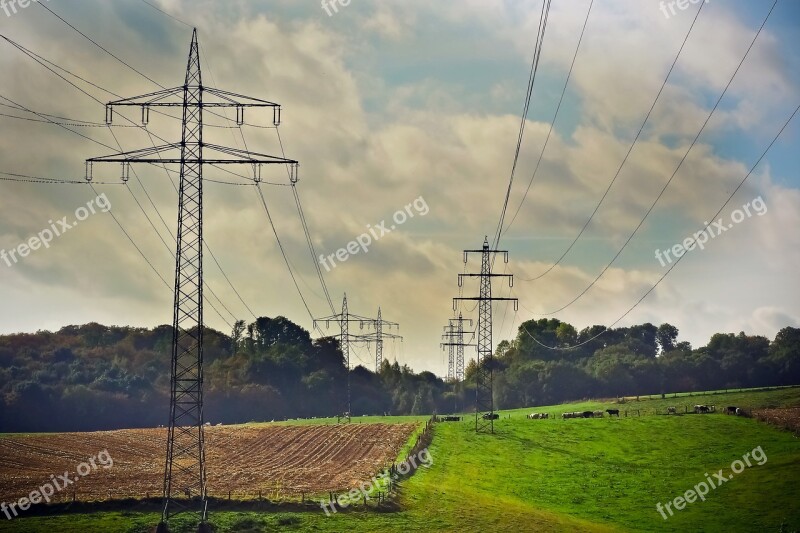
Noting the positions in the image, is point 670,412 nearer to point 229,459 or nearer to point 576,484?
point 576,484

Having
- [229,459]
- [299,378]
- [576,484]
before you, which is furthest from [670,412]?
[299,378]

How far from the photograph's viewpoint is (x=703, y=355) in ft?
599

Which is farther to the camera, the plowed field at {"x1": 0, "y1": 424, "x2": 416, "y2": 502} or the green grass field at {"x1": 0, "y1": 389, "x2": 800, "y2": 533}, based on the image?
the plowed field at {"x1": 0, "y1": 424, "x2": 416, "y2": 502}

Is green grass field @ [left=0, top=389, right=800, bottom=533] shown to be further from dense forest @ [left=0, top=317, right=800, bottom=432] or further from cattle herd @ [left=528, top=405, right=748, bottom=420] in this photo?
dense forest @ [left=0, top=317, right=800, bottom=432]

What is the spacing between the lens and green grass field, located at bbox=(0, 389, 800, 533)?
219ft

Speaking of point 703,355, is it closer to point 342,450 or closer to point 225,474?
point 342,450

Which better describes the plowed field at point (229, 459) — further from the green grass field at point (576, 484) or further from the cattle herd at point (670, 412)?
the cattle herd at point (670, 412)

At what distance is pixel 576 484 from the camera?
284 feet

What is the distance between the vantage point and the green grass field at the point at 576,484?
6688cm

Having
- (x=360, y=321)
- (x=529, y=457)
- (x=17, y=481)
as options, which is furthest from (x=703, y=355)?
(x=17, y=481)

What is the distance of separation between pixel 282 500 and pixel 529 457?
116ft

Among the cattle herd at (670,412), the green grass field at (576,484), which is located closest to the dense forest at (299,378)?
the cattle herd at (670,412)

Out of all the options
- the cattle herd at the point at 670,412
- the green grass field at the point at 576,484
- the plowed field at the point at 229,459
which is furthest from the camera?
the cattle herd at the point at 670,412

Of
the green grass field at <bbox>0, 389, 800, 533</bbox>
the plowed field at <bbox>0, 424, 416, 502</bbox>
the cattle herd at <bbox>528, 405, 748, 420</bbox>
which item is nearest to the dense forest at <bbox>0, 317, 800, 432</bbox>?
the plowed field at <bbox>0, 424, 416, 502</bbox>
